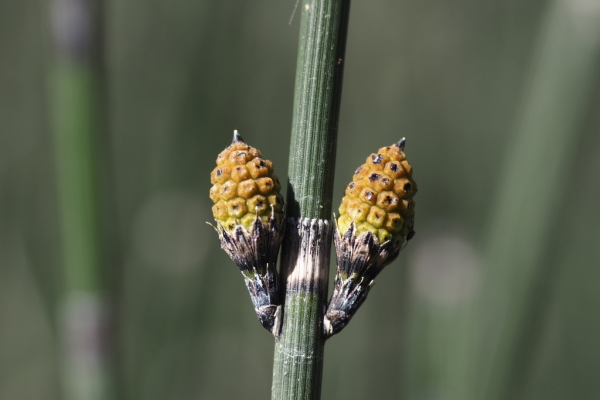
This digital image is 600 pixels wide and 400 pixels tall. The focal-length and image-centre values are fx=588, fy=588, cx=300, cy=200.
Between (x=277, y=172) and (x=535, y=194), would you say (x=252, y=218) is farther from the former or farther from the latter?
(x=277, y=172)

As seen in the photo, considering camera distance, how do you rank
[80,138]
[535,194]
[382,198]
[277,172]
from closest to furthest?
[382,198] < [80,138] < [535,194] < [277,172]

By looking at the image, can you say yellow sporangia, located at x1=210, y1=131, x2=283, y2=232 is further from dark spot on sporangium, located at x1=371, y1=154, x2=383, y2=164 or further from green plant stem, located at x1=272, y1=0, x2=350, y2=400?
dark spot on sporangium, located at x1=371, y1=154, x2=383, y2=164

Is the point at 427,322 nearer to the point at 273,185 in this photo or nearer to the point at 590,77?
the point at 590,77

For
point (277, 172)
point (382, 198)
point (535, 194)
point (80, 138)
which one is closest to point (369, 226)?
point (382, 198)

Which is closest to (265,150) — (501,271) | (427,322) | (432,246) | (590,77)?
(432,246)

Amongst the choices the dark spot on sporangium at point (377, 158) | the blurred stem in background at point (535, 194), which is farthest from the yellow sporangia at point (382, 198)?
the blurred stem in background at point (535, 194)
